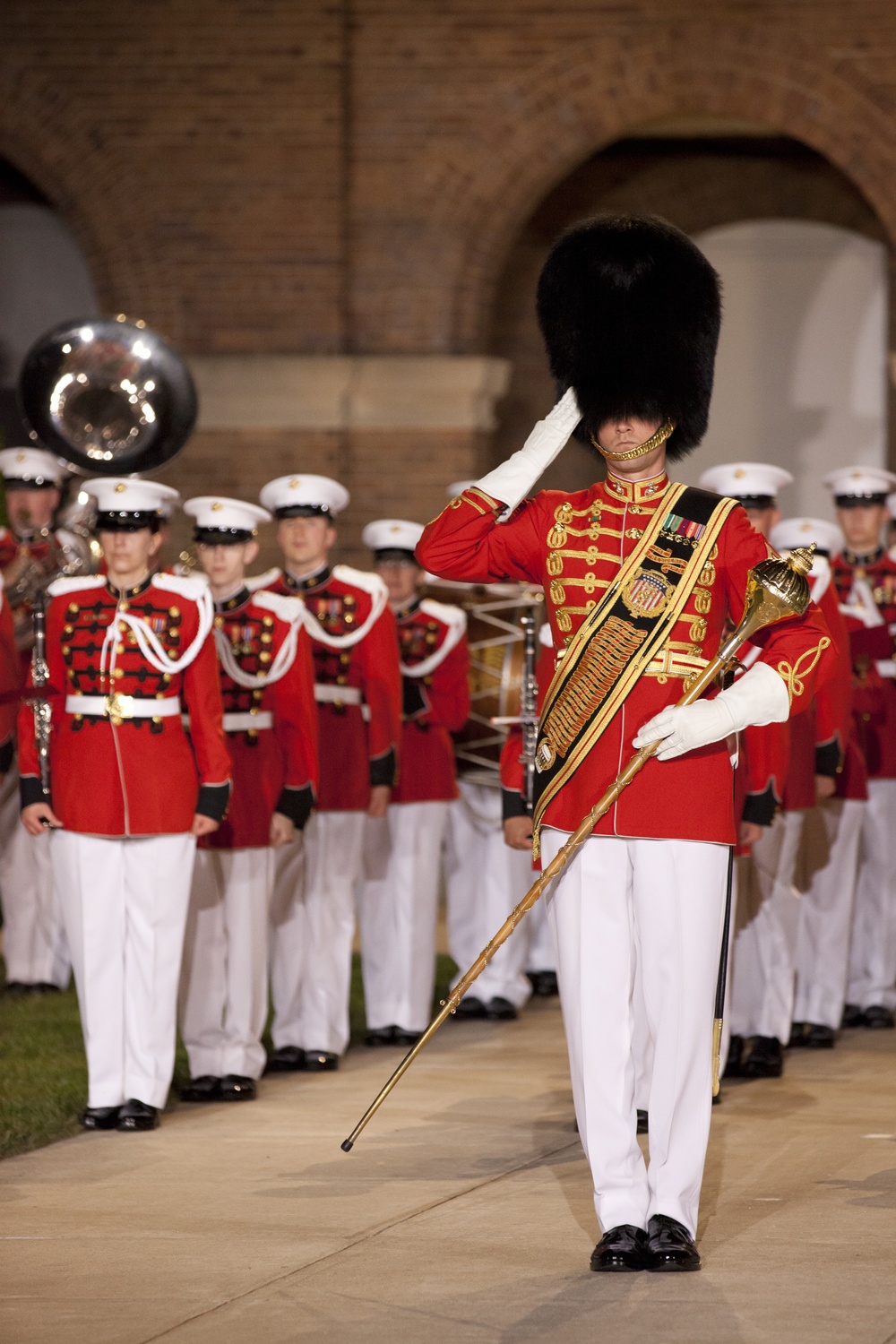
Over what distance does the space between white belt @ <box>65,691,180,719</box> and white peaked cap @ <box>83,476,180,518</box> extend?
56 cm

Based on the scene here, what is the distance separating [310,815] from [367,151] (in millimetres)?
6806

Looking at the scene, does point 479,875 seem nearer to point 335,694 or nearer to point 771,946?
point 335,694

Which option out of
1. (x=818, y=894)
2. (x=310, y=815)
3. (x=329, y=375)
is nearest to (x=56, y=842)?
(x=310, y=815)

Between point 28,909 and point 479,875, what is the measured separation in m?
1.92

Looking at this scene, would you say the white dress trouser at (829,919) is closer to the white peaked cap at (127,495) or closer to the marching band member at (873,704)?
the marching band member at (873,704)

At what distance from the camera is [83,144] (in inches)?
501

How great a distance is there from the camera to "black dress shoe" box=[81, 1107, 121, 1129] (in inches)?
233

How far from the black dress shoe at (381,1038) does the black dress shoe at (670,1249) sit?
3.24 meters

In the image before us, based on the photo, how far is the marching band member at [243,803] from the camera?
6496 millimetres

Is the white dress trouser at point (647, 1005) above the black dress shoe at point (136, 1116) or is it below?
above

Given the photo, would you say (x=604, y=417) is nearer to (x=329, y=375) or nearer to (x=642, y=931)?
(x=642, y=931)

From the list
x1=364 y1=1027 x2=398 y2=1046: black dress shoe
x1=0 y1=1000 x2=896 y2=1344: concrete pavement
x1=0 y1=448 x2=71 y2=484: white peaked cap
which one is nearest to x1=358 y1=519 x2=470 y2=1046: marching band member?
x1=364 y1=1027 x2=398 y2=1046: black dress shoe

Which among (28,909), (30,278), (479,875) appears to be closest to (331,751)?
(479,875)

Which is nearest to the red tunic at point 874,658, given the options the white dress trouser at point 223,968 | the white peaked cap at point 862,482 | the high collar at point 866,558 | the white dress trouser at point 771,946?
the high collar at point 866,558
